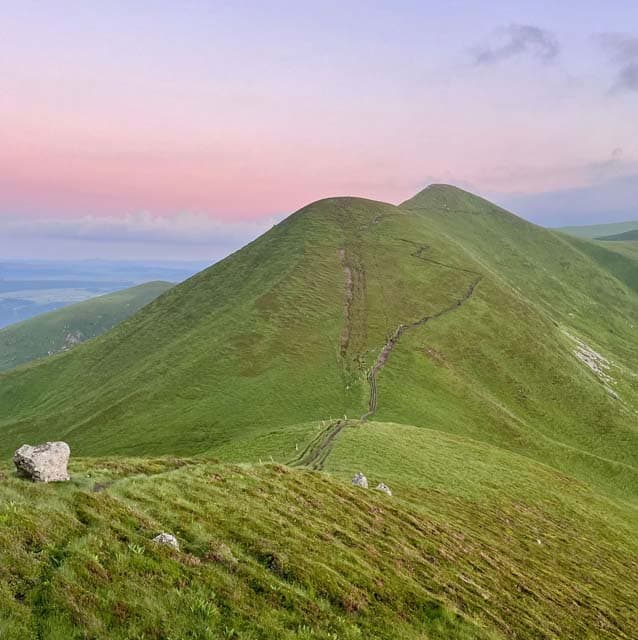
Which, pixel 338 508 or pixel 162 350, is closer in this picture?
pixel 338 508

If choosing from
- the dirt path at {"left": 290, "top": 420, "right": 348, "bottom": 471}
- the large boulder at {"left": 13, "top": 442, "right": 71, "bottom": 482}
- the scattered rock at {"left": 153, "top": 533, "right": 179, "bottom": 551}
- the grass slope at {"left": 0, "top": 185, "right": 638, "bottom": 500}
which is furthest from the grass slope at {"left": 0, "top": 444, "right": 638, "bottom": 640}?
the grass slope at {"left": 0, "top": 185, "right": 638, "bottom": 500}

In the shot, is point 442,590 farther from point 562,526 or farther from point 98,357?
point 98,357

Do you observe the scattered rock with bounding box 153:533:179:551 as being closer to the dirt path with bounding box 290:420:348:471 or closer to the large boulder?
the large boulder

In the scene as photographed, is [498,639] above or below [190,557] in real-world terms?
below

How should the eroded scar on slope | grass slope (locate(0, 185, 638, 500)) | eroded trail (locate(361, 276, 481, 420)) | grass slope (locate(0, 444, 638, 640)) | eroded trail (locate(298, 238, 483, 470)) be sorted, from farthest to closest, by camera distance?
the eroded scar on slope, eroded trail (locate(361, 276, 481, 420)), grass slope (locate(0, 185, 638, 500)), eroded trail (locate(298, 238, 483, 470)), grass slope (locate(0, 444, 638, 640))

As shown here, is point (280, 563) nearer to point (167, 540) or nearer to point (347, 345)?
point (167, 540)

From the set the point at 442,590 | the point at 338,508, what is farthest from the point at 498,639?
the point at 338,508
